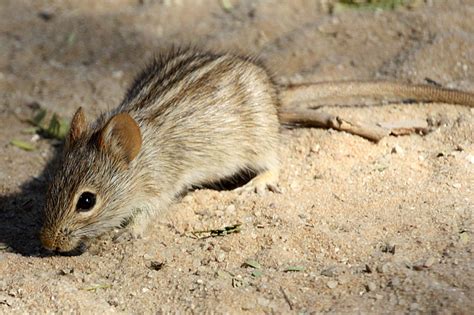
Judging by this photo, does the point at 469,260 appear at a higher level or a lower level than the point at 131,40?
higher

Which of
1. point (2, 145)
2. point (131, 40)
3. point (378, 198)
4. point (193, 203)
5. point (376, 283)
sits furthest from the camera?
point (131, 40)

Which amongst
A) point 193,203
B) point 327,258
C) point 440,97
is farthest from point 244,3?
point 327,258

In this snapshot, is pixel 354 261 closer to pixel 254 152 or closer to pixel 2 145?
pixel 254 152

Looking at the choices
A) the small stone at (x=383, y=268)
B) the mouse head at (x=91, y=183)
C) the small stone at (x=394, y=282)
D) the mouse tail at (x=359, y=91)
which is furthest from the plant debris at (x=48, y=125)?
the small stone at (x=394, y=282)

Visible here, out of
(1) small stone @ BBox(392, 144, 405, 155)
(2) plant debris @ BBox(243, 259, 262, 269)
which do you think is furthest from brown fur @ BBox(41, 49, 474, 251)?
(2) plant debris @ BBox(243, 259, 262, 269)

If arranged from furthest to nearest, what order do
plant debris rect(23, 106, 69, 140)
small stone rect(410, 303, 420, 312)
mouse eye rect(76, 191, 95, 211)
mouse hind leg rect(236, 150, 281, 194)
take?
plant debris rect(23, 106, 69, 140), mouse hind leg rect(236, 150, 281, 194), mouse eye rect(76, 191, 95, 211), small stone rect(410, 303, 420, 312)

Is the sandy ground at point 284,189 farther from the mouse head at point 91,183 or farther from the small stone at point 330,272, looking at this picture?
the mouse head at point 91,183

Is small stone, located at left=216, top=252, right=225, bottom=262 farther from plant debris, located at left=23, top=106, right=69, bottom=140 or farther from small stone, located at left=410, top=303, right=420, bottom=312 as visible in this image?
plant debris, located at left=23, top=106, right=69, bottom=140
